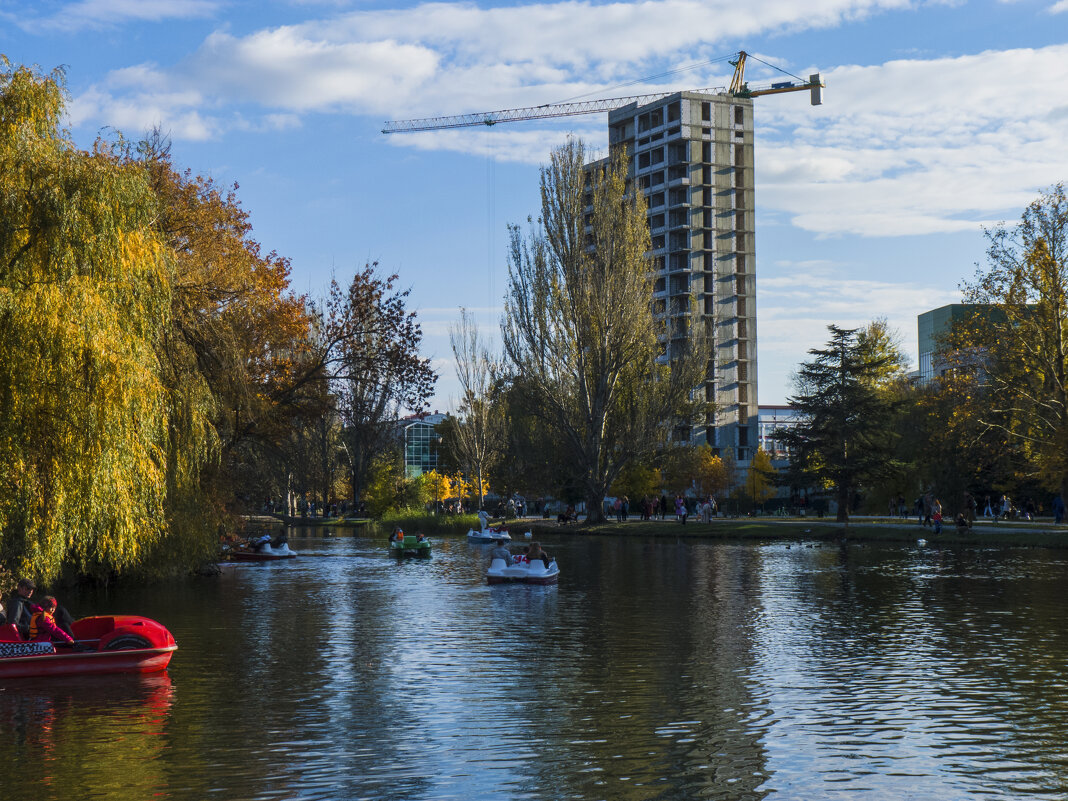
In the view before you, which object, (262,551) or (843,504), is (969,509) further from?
(262,551)

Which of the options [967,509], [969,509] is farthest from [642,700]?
[969,509]

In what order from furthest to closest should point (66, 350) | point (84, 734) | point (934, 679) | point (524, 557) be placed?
1. point (524, 557)
2. point (66, 350)
3. point (934, 679)
4. point (84, 734)

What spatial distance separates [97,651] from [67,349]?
18.0ft

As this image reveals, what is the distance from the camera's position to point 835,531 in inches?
2213

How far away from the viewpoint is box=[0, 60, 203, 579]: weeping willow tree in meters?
19.5

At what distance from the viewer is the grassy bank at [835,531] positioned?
47656 mm

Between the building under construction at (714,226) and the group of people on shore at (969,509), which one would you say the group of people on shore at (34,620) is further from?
A: the building under construction at (714,226)

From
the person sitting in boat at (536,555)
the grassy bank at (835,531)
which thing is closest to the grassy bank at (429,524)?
the grassy bank at (835,531)

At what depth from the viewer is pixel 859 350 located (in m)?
66.6

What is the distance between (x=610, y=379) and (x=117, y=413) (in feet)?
163

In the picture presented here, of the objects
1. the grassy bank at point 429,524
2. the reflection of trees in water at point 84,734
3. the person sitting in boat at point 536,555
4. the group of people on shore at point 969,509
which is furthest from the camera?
the grassy bank at point 429,524

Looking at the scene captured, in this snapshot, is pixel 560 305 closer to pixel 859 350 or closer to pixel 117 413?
pixel 859 350

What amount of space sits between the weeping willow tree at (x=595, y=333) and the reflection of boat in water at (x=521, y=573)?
112ft

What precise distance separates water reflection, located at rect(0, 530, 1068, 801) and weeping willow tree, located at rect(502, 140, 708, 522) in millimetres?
38801
